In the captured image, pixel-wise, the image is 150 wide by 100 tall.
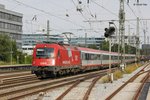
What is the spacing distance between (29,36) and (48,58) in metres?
152

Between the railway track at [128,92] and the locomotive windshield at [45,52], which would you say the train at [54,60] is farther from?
the railway track at [128,92]

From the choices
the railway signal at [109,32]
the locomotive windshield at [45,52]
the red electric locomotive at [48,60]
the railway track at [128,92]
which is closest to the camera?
the railway track at [128,92]

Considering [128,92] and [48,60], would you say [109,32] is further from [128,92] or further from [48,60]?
[48,60]

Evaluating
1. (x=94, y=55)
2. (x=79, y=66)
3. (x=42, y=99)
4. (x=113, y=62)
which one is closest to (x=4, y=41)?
(x=113, y=62)

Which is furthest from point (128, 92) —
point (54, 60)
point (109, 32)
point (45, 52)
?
point (45, 52)

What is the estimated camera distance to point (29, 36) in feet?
596

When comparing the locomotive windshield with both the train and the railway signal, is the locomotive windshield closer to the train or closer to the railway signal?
the train

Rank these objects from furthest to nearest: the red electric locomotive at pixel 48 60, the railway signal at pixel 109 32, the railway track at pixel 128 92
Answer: the red electric locomotive at pixel 48 60, the railway signal at pixel 109 32, the railway track at pixel 128 92

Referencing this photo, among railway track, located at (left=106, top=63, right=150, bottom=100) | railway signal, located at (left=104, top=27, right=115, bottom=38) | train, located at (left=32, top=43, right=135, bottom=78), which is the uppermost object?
railway signal, located at (left=104, top=27, right=115, bottom=38)

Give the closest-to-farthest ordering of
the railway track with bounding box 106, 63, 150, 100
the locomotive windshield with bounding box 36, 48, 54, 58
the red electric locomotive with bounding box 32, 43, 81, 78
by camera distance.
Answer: the railway track with bounding box 106, 63, 150, 100, the red electric locomotive with bounding box 32, 43, 81, 78, the locomotive windshield with bounding box 36, 48, 54, 58

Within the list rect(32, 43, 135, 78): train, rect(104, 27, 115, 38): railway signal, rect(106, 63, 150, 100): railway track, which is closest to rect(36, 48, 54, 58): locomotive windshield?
rect(32, 43, 135, 78): train

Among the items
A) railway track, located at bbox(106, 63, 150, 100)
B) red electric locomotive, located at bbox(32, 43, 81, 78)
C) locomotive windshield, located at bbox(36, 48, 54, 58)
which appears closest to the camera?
railway track, located at bbox(106, 63, 150, 100)

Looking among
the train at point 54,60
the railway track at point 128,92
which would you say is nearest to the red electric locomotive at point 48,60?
the train at point 54,60

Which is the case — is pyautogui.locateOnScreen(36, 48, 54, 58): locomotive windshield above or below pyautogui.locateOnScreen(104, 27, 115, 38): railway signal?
below
